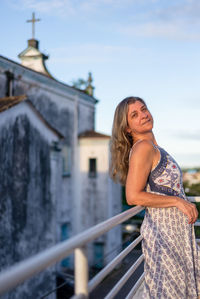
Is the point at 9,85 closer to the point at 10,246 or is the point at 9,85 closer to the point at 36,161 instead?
the point at 36,161

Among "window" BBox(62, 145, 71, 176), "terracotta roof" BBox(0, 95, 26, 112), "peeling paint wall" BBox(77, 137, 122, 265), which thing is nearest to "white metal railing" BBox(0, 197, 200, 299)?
"terracotta roof" BBox(0, 95, 26, 112)

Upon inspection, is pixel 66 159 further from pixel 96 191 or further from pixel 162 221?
pixel 162 221

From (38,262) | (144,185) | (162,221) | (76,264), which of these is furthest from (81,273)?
(162,221)

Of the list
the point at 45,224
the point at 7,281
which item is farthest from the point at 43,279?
the point at 7,281

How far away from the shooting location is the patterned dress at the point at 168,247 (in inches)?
81.7

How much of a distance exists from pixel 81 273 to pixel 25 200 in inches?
360

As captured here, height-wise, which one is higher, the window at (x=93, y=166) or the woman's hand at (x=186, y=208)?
the window at (x=93, y=166)

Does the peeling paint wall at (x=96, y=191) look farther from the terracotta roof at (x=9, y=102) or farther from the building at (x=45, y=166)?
the terracotta roof at (x=9, y=102)

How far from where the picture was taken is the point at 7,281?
0.93 meters

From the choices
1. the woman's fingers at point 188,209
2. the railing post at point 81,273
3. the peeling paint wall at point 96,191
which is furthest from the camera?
the peeling paint wall at point 96,191

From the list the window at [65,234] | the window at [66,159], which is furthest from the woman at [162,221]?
the window at [65,234]

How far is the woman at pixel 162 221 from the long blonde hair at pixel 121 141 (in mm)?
44

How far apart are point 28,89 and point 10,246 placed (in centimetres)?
724

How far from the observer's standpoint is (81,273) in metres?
1.37
